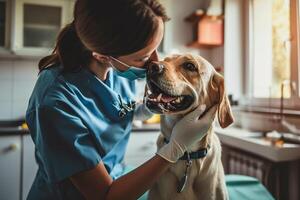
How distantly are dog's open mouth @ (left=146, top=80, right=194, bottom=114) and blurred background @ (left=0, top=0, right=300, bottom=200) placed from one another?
0.67 meters

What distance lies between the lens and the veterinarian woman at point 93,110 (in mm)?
753

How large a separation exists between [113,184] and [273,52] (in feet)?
5.88

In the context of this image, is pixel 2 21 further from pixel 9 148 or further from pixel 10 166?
pixel 10 166

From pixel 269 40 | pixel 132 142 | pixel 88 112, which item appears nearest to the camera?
pixel 88 112

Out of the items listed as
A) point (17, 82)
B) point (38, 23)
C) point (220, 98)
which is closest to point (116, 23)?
point (220, 98)

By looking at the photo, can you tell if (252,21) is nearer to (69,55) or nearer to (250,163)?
(250,163)

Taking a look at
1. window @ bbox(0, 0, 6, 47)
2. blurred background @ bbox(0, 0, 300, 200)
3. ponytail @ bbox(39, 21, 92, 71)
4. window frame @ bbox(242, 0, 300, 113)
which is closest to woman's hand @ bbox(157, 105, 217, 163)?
ponytail @ bbox(39, 21, 92, 71)

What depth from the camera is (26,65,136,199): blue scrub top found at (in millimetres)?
751

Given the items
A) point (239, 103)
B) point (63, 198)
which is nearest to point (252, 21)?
point (239, 103)

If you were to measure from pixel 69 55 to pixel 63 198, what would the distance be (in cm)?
46

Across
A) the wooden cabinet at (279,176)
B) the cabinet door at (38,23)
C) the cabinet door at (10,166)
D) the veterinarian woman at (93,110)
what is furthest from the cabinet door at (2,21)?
the wooden cabinet at (279,176)

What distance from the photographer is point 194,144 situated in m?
A: 0.90

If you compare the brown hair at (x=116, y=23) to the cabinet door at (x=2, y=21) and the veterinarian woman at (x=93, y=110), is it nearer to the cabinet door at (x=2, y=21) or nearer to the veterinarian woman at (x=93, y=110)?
the veterinarian woman at (x=93, y=110)

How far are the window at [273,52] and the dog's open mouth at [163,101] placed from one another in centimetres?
107
